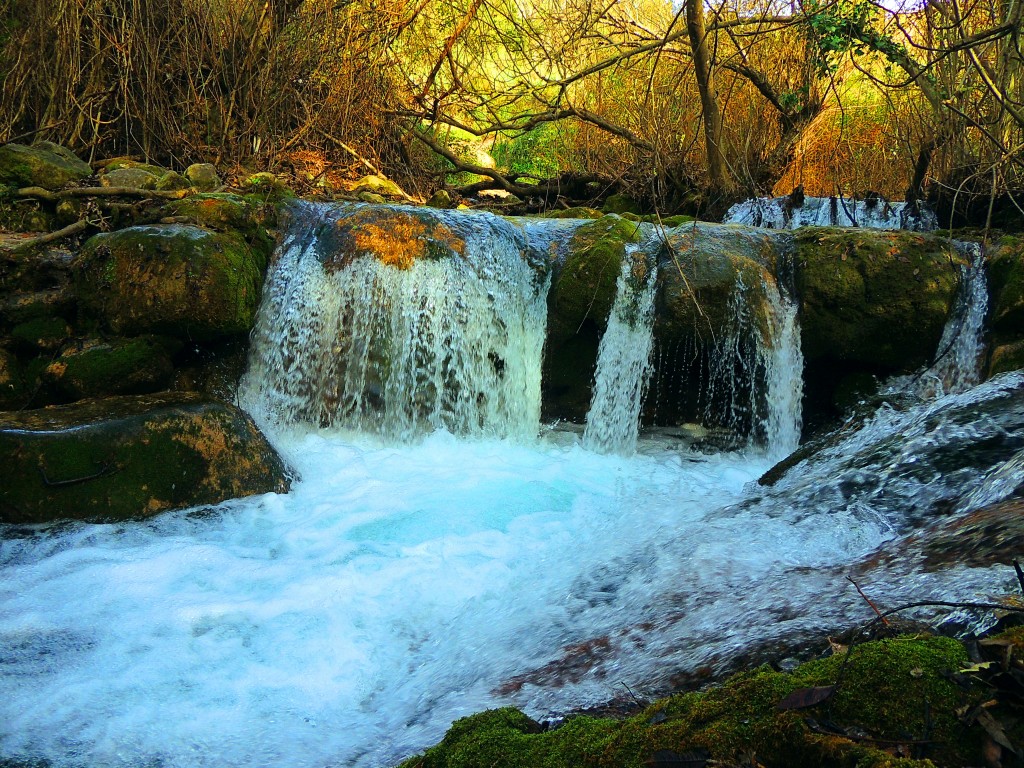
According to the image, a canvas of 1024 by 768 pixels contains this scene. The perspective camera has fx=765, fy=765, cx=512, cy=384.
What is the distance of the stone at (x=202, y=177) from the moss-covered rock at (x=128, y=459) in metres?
3.01

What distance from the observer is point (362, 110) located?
885 centimetres

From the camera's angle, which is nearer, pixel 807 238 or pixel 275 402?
pixel 275 402

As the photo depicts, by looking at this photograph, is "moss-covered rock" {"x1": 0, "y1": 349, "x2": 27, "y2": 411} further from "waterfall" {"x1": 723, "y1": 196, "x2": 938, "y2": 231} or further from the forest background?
"waterfall" {"x1": 723, "y1": 196, "x2": 938, "y2": 231}

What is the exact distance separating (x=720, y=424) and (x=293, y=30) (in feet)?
20.2

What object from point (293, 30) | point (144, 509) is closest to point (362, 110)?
point (293, 30)

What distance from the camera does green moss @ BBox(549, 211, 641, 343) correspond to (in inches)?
247

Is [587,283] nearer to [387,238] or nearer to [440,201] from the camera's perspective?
[387,238]

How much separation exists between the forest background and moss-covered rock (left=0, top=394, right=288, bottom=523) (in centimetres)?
380

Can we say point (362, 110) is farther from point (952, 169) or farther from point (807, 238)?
point (952, 169)

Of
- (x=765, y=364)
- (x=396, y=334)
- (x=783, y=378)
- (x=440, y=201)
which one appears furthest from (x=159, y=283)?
(x=783, y=378)

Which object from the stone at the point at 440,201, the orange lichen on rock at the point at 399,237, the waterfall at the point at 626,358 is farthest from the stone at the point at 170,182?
the waterfall at the point at 626,358

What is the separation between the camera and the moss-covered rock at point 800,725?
1.28 meters

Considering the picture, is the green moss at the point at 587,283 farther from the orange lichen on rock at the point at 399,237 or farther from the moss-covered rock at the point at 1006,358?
the moss-covered rock at the point at 1006,358

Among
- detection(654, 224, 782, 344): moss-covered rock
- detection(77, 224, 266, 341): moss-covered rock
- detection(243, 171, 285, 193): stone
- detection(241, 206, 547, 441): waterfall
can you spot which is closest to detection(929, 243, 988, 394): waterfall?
detection(654, 224, 782, 344): moss-covered rock
